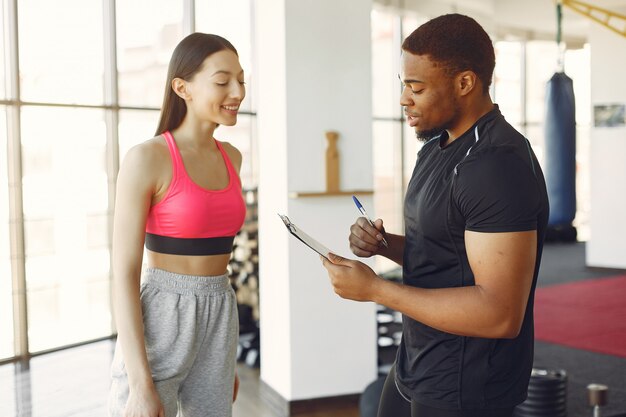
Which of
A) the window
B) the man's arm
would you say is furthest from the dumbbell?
the window

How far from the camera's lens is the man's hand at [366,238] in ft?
5.78

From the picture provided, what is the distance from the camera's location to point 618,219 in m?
7.92

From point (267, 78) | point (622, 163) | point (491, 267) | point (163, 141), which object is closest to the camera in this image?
point (491, 267)

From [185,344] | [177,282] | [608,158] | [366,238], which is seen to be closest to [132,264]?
[177,282]

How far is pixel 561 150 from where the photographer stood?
5.12 m

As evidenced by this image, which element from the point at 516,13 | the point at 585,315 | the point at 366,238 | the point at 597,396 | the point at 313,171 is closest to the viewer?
the point at 366,238

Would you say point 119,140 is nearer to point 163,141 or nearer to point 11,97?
point 11,97

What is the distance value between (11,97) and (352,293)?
13.3ft

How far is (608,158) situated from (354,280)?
7.29 m

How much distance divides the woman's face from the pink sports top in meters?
0.10

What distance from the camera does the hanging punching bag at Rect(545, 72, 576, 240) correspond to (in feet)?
16.3

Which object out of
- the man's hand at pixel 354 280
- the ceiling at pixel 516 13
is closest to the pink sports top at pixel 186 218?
the man's hand at pixel 354 280

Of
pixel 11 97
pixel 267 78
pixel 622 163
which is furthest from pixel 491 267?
pixel 622 163

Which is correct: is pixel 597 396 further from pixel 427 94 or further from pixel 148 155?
pixel 148 155
